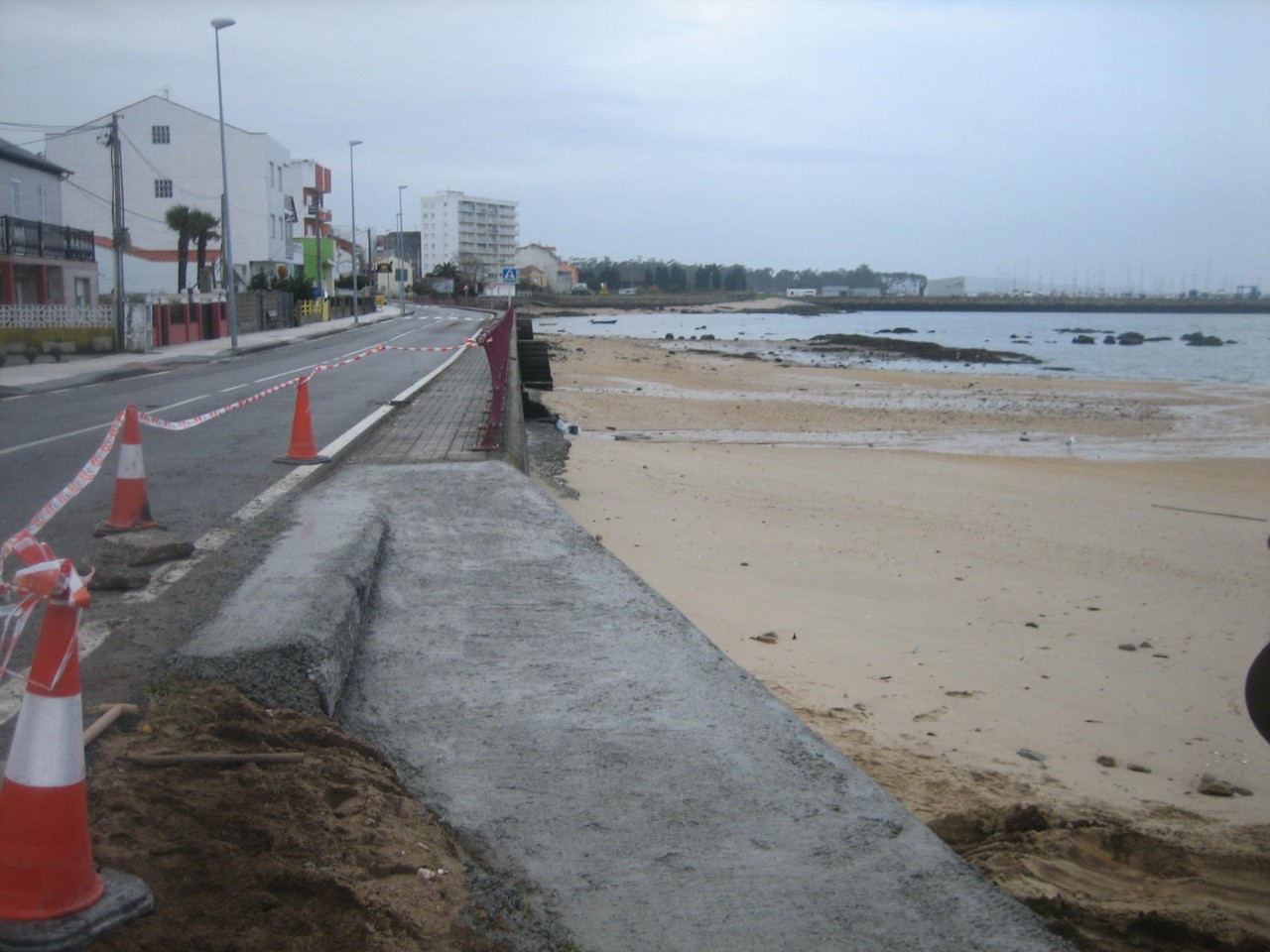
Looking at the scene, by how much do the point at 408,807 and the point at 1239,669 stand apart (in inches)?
252

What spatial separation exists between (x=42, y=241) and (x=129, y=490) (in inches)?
1301

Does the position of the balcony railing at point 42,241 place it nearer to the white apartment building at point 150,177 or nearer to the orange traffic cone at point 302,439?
the white apartment building at point 150,177

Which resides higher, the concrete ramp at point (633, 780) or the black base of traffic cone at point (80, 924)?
the black base of traffic cone at point (80, 924)

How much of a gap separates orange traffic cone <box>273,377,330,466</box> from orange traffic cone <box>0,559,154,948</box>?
8182 mm

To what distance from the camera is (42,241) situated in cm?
3550

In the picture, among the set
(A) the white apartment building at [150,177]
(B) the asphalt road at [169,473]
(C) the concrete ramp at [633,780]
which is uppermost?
(A) the white apartment building at [150,177]

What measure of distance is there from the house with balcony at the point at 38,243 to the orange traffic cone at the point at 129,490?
3021 cm

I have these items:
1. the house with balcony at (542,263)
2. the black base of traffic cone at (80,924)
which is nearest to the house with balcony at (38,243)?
the black base of traffic cone at (80,924)

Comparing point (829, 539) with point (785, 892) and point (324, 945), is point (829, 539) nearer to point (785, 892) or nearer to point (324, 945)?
point (785, 892)

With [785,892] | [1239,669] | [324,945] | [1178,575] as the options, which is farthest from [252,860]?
[1178,575]

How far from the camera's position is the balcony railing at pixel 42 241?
3325 centimetres

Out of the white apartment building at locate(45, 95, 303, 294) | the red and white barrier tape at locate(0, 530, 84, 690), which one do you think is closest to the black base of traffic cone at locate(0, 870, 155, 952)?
the red and white barrier tape at locate(0, 530, 84, 690)

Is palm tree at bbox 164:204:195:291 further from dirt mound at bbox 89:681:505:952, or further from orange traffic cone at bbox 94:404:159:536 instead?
dirt mound at bbox 89:681:505:952

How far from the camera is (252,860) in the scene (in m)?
2.99
